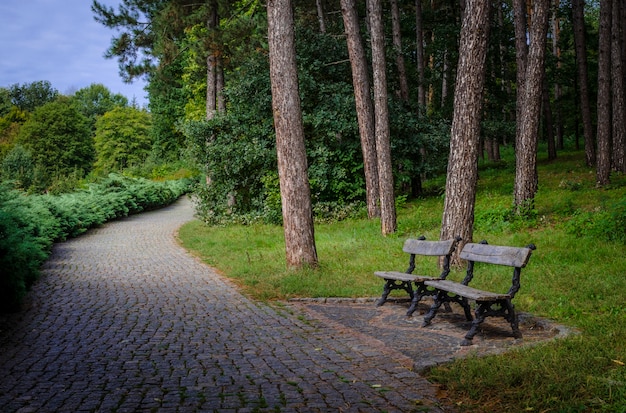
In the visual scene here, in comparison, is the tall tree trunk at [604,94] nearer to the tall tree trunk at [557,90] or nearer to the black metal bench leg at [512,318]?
the tall tree trunk at [557,90]

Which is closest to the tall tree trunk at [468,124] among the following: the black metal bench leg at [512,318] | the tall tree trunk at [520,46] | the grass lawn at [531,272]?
the grass lawn at [531,272]

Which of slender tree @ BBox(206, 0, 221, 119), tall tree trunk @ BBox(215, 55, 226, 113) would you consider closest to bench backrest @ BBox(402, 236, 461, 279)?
slender tree @ BBox(206, 0, 221, 119)

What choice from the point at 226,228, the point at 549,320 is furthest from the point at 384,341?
the point at 226,228

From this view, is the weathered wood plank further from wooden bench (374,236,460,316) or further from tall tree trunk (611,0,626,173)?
tall tree trunk (611,0,626,173)

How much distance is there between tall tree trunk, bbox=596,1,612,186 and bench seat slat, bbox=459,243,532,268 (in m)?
11.7

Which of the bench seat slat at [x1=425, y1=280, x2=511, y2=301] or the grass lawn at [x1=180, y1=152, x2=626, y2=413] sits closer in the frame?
the grass lawn at [x1=180, y1=152, x2=626, y2=413]

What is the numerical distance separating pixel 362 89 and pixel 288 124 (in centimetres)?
711

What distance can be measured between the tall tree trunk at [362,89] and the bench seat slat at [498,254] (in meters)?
10.6

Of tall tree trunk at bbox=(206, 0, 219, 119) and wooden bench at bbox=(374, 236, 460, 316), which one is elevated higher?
tall tree trunk at bbox=(206, 0, 219, 119)

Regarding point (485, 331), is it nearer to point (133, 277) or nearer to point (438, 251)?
point (438, 251)

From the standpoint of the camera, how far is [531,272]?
9594 millimetres

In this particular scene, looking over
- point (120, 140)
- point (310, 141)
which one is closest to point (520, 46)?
point (310, 141)

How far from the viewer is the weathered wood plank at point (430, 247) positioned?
26.7 feet

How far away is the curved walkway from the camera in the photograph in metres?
4.75
